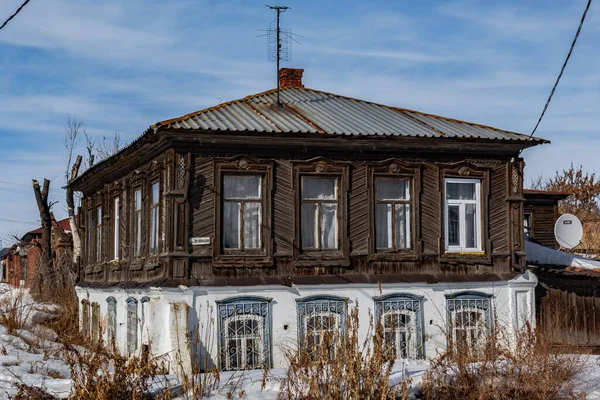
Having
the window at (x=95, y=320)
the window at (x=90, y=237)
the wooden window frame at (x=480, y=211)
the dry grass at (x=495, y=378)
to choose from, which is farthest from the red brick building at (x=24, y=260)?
the dry grass at (x=495, y=378)

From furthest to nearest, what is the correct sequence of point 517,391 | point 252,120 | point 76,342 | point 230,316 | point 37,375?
point 76,342
point 252,120
point 230,316
point 37,375
point 517,391

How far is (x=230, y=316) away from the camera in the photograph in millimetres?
16797

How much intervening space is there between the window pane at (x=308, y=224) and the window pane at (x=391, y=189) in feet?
4.95

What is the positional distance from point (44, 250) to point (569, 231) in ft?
70.1

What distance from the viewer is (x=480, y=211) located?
61.5 feet

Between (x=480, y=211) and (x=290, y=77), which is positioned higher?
(x=290, y=77)

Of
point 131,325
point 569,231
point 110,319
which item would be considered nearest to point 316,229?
point 131,325

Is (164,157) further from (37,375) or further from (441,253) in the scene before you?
(441,253)

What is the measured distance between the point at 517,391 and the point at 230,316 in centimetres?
650

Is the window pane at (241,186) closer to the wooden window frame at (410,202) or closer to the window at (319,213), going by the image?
the window at (319,213)

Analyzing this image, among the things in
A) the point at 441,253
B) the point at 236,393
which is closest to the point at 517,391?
the point at 236,393

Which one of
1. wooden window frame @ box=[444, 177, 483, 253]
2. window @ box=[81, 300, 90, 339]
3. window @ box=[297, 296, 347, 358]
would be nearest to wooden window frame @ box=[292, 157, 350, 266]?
window @ box=[297, 296, 347, 358]

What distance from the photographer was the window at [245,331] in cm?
1673

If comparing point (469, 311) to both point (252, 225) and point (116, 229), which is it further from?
point (116, 229)
